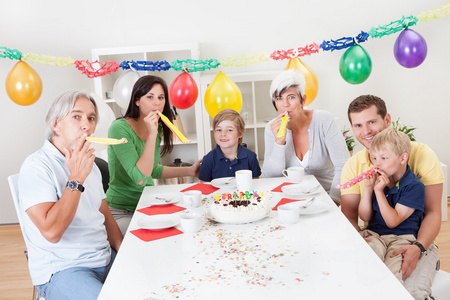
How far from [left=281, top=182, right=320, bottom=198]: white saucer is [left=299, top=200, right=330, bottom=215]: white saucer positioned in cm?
14

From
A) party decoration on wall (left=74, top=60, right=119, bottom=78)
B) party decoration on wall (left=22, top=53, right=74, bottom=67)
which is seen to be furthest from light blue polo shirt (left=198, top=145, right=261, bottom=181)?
party decoration on wall (left=22, top=53, right=74, bottom=67)

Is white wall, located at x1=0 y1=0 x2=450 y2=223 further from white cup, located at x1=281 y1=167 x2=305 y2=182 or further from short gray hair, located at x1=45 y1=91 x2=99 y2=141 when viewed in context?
short gray hair, located at x1=45 y1=91 x2=99 y2=141

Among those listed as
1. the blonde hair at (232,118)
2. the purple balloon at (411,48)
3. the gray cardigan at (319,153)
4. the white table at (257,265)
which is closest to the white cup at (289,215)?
the white table at (257,265)

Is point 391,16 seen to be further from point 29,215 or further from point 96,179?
point 29,215

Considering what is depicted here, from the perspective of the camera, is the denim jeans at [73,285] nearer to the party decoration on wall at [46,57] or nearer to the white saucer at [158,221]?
the white saucer at [158,221]

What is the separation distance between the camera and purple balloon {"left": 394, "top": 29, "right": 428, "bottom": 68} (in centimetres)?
315

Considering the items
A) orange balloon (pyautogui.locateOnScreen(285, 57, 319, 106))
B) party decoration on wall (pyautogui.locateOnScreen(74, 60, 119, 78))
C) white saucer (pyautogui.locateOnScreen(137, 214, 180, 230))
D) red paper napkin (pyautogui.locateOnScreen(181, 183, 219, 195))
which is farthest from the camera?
party decoration on wall (pyautogui.locateOnScreen(74, 60, 119, 78))

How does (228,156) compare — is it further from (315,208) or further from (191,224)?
(191,224)

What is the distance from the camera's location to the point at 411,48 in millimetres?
3146

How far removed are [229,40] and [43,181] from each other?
269 centimetres

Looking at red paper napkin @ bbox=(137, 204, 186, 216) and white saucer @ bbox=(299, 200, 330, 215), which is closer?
white saucer @ bbox=(299, 200, 330, 215)

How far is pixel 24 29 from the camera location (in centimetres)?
416

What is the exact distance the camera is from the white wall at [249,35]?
4129 mm

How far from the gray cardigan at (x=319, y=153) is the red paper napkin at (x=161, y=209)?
2.44 feet
